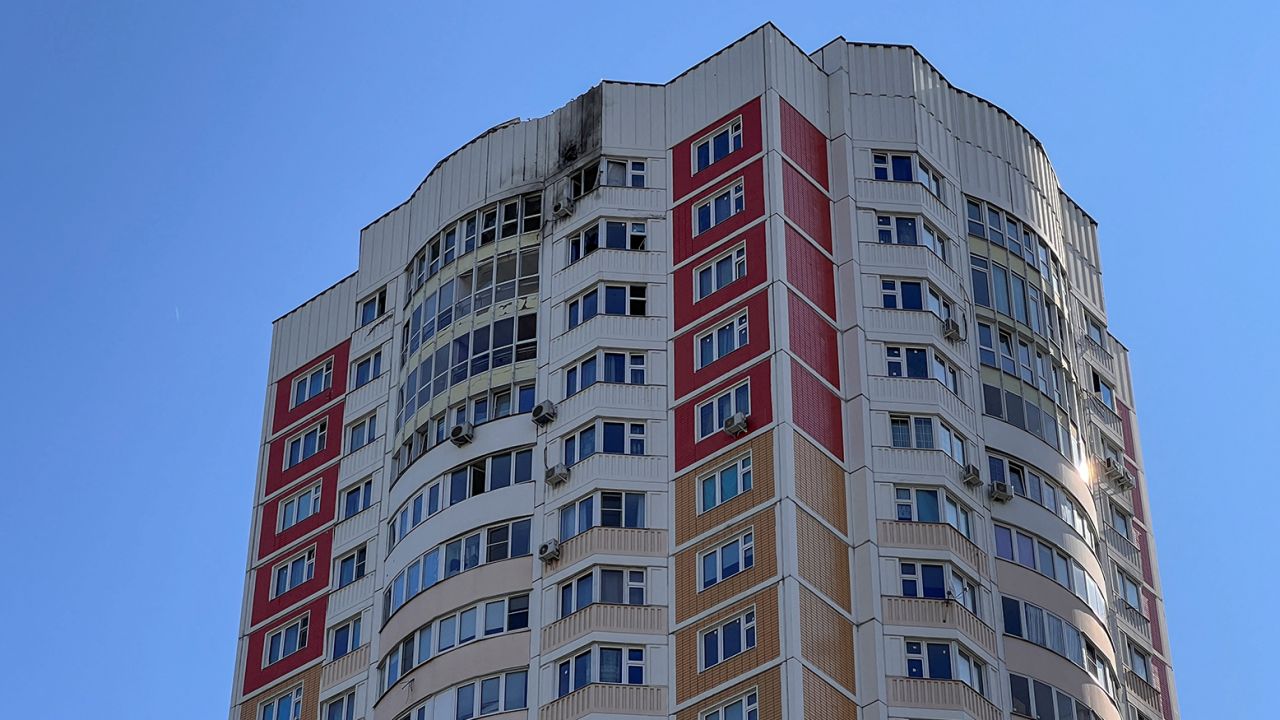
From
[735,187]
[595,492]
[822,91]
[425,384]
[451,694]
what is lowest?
[451,694]

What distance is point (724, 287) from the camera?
246 feet

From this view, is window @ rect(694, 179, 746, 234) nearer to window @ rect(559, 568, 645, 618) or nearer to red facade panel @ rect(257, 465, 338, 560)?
window @ rect(559, 568, 645, 618)

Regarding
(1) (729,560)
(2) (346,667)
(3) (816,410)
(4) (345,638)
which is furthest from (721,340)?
(2) (346,667)

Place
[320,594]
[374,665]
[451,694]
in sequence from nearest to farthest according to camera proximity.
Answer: [451,694]
[374,665]
[320,594]

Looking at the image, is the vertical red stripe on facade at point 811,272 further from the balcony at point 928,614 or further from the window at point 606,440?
the balcony at point 928,614

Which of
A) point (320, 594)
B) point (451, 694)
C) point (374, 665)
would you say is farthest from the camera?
point (320, 594)

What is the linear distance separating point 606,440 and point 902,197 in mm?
13807

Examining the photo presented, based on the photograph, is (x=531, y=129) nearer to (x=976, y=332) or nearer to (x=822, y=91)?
(x=822, y=91)

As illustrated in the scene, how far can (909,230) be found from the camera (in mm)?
78000

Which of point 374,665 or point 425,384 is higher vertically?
point 425,384

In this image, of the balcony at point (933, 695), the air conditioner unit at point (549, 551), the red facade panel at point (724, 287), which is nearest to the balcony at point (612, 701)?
the air conditioner unit at point (549, 551)

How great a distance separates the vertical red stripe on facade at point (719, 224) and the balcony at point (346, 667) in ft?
54.5

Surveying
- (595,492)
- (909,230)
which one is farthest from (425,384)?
(909,230)

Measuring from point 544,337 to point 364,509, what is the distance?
9781mm
